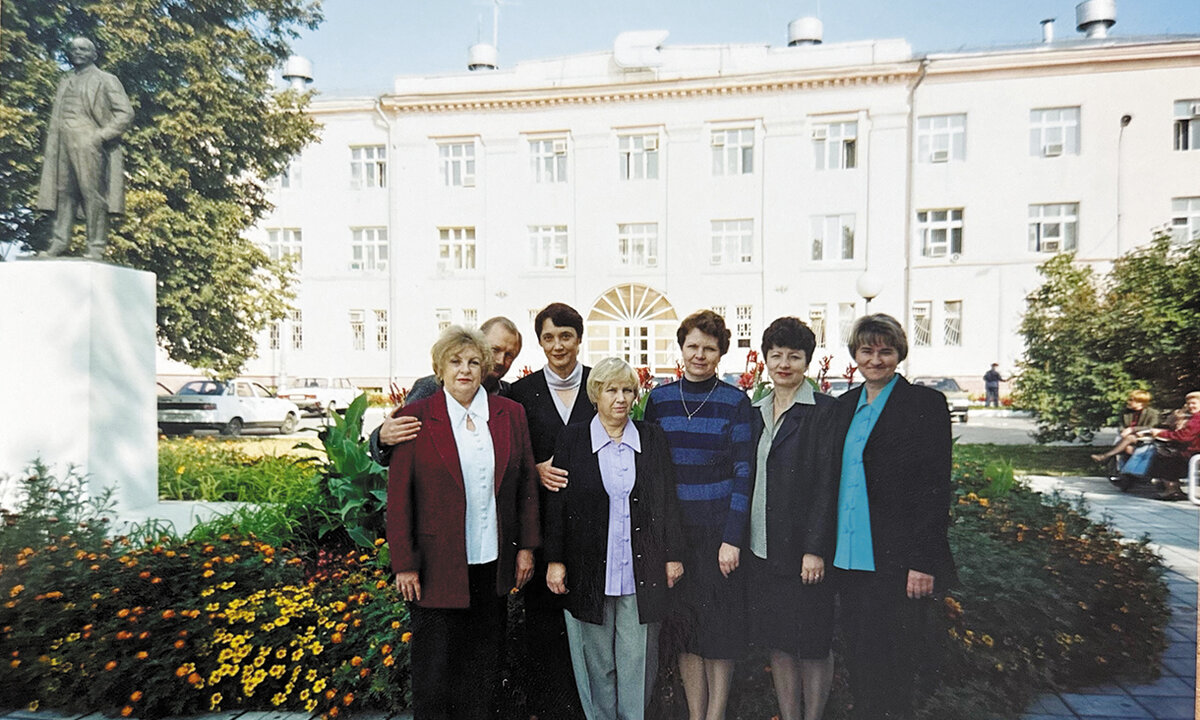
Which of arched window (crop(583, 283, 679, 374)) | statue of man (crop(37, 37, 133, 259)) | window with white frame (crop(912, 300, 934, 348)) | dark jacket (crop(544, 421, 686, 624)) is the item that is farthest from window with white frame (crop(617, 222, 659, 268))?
statue of man (crop(37, 37, 133, 259))

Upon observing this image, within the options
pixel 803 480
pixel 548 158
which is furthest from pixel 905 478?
pixel 548 158

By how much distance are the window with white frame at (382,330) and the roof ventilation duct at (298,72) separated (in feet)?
4.41

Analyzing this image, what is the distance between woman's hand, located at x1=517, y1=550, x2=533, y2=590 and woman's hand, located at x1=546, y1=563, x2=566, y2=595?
0.09m

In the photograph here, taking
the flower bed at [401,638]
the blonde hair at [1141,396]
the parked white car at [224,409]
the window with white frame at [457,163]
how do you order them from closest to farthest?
the flower bed at [401,638]
the blonde hair at [1141,396]
the window with white frame at [457,163]
the parked white car at [224,409]

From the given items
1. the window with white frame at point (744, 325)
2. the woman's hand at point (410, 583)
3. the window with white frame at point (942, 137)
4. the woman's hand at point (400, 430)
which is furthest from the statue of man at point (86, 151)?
the window with white frame at point (942, 137)

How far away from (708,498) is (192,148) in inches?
134

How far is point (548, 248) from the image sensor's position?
3.68 metres

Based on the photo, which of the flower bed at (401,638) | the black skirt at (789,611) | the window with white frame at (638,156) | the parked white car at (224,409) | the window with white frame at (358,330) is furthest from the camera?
the parked white car at (224,409)

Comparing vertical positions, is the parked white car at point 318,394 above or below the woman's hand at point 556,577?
above

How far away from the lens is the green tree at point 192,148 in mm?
3850

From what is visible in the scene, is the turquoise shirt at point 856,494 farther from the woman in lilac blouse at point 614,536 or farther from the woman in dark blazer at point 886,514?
the woman in lilac blouse at point 614,536

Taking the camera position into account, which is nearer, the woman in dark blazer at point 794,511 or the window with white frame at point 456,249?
the woman in dark blazer at point 794,511

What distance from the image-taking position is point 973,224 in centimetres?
334

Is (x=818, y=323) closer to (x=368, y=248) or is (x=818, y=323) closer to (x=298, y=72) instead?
(x=368, y=248)
